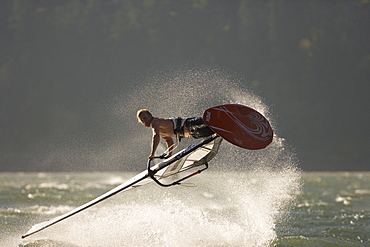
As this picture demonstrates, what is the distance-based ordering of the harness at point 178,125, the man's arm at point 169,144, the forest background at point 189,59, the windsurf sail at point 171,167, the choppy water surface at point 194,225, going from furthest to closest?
the forest background at point 189,59 → the choppy water surface at point 194,225 → the man's arm at point 169,144 → the harness at point 178,125 → the windsurf sail at point 171,167

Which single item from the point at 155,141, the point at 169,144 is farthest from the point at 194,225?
the point at 155,141

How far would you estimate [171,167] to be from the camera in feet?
31.6

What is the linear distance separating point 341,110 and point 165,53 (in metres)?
35.8

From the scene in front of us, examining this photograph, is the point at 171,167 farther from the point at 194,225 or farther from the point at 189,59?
the point at 189,59

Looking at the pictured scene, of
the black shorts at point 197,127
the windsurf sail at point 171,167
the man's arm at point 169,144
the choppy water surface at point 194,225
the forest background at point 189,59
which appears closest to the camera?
the windsurf sail at point 171,167

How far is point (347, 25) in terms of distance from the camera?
11944 cm

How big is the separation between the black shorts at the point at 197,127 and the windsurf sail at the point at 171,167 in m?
0.17

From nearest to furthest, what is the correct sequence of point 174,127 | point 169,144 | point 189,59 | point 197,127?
point 197,127, point 174,127, point 169,144, point 189,59

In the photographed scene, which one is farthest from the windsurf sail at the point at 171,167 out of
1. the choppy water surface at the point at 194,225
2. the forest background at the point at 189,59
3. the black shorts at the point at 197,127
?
the forest background at the point at 189,59

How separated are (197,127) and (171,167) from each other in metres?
1.09

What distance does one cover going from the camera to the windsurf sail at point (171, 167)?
873cm

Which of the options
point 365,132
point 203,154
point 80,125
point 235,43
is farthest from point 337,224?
point 235,43

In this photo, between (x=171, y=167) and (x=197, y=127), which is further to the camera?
(x=171, y=167)

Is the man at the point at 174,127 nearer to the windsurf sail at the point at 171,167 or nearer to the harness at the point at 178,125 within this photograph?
the harness at the point at 178,125
